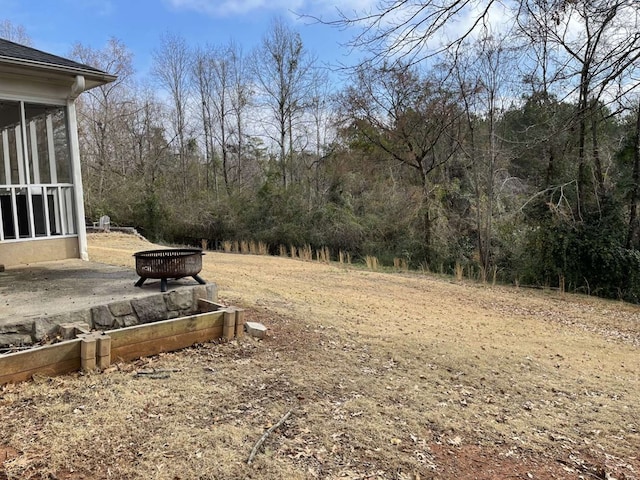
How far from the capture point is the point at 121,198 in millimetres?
22000

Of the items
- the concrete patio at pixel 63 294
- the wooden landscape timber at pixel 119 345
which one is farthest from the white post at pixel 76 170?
the wooden landscape timber at pixel 119 345

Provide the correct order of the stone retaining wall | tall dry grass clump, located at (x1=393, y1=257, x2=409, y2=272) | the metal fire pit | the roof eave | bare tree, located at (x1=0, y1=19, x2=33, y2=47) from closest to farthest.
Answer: the stone retaining wall, the metal fire pit, the roof eave, tall dry grass clump, located at (x1=393, y1=257, x2=409, y2=272), bare tree, located at (x1=0, y1=19, x2=33, y2=47)

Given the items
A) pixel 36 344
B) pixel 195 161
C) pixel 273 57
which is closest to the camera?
pixel 36 344

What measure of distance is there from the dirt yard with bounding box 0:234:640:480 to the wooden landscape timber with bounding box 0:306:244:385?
11 centimetres

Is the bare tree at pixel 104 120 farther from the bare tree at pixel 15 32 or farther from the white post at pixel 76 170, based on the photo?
the white post at pixel 76 170

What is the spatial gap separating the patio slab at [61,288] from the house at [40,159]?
474 mm

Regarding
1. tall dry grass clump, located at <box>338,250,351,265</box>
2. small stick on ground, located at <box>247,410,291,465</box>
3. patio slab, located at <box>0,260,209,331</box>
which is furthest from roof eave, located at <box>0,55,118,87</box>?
tall dry grass clump, located at <box>338,250,351,265</box>

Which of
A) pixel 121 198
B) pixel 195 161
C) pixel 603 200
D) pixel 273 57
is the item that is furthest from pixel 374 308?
pixel 195 161

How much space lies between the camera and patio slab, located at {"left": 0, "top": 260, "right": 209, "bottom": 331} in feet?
12.9

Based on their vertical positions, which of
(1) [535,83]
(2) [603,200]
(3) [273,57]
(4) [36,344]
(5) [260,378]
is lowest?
(5) [260,378]

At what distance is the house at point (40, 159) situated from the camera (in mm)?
6008

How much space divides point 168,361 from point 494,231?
14399 mm

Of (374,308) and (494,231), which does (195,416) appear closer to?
(374,308)

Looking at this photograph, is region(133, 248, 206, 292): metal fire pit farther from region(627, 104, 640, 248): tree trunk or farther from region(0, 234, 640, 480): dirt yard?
region(627, 104, 640, 248): tree trunk
